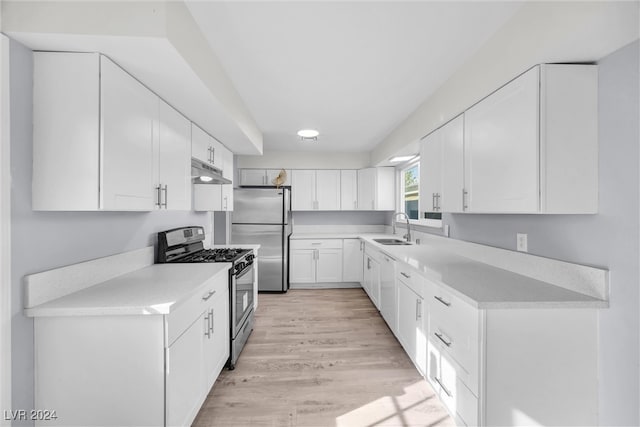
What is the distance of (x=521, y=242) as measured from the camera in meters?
1.80

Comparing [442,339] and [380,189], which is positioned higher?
[380,189]

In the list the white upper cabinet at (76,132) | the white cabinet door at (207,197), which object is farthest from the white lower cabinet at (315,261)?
the white upper cabinet at (76,132)

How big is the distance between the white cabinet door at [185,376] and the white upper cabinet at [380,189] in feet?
11.6

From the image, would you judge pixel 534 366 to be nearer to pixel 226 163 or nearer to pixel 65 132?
pixel 65 132

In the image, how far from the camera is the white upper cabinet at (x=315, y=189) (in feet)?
15.7

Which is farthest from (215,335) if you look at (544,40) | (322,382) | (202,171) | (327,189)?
(327,189)

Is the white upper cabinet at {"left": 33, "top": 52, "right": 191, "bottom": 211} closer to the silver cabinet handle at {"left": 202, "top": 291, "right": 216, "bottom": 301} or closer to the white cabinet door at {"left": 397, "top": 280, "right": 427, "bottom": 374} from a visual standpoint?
the silver cabinet handle at {"left": 202, "top": 291, "right": 216, "bottom": 301}

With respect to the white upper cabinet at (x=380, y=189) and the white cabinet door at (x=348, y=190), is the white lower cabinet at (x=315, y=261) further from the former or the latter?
the white upper cabinet at (x=380, y=189)

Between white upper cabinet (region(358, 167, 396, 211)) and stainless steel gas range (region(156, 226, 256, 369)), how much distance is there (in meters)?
2.55

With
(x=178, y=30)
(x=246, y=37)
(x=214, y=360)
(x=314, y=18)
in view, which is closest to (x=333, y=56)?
(x=314, y=18)

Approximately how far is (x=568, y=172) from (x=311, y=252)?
11.6ft

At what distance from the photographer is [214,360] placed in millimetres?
1896

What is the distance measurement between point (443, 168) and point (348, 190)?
2679 mm

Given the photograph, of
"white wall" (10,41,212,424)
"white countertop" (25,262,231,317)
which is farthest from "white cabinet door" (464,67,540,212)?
"white wall" (10,41,212,424)
